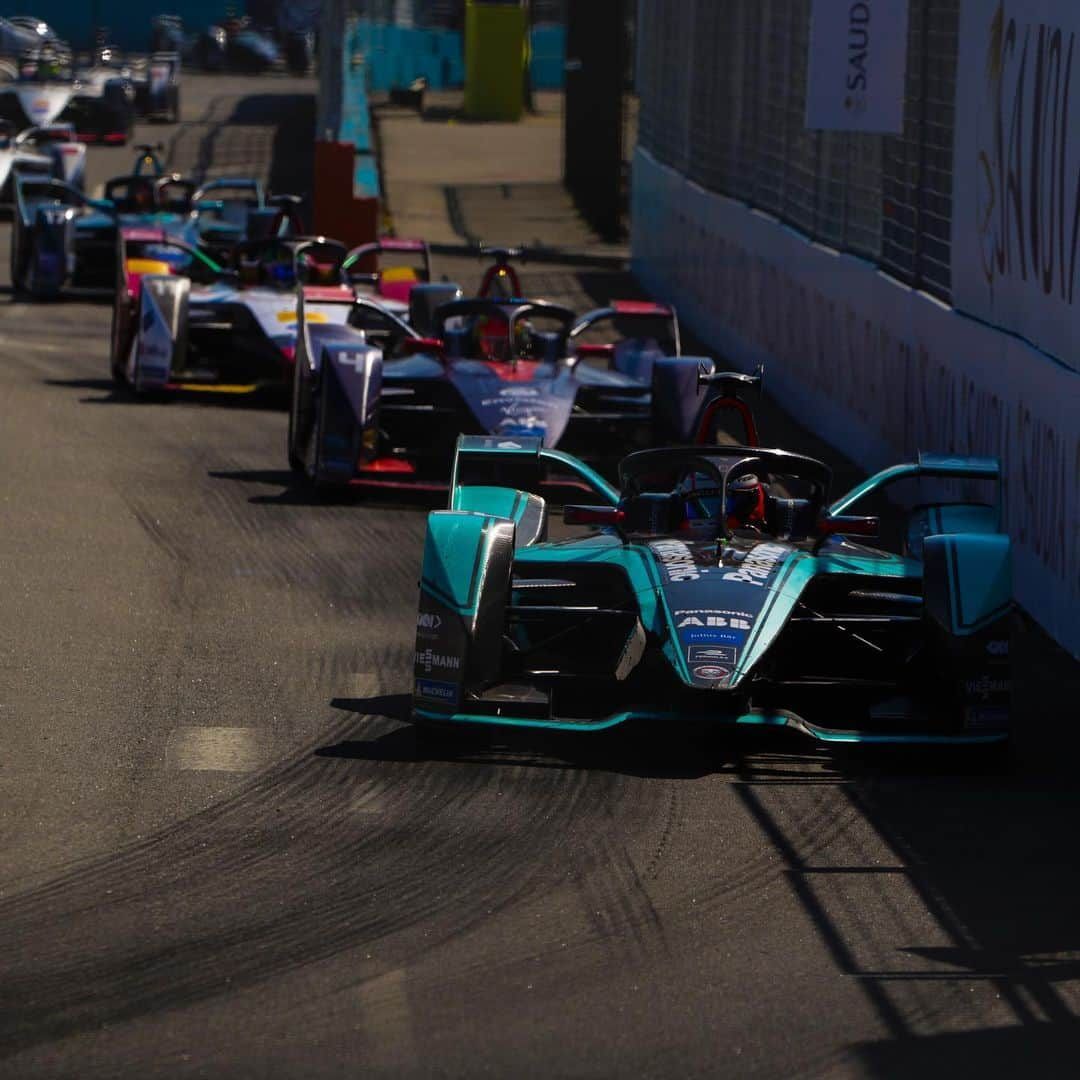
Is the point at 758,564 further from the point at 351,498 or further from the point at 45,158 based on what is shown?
the point at 45,158

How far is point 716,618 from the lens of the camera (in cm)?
747

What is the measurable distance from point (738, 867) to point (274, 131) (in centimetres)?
3994

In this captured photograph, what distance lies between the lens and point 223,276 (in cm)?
1738

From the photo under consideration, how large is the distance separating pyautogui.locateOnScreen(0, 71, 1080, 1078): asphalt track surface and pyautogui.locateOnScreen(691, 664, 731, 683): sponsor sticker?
0.34m

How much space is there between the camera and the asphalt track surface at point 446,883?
201 inches

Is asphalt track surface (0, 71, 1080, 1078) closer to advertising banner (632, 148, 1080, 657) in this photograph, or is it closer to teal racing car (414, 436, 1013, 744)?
teal racing car (414, 436, 1013, 744)

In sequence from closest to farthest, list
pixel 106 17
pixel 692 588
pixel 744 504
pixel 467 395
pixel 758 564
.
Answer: pixel 692 588 → pixel 758 564 → pixel 744 504 → pixel 467 395 → pixel 106 17

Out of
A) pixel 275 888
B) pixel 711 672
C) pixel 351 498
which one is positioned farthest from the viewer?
pixel 351 498

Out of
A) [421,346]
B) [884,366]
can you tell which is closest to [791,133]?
[884,366]

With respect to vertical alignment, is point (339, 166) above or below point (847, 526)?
above

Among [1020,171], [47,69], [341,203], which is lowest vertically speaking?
[341,203]

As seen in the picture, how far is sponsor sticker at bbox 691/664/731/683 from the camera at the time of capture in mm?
7211

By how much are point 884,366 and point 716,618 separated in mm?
6626

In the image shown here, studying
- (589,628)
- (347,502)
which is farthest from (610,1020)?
(347,502)
